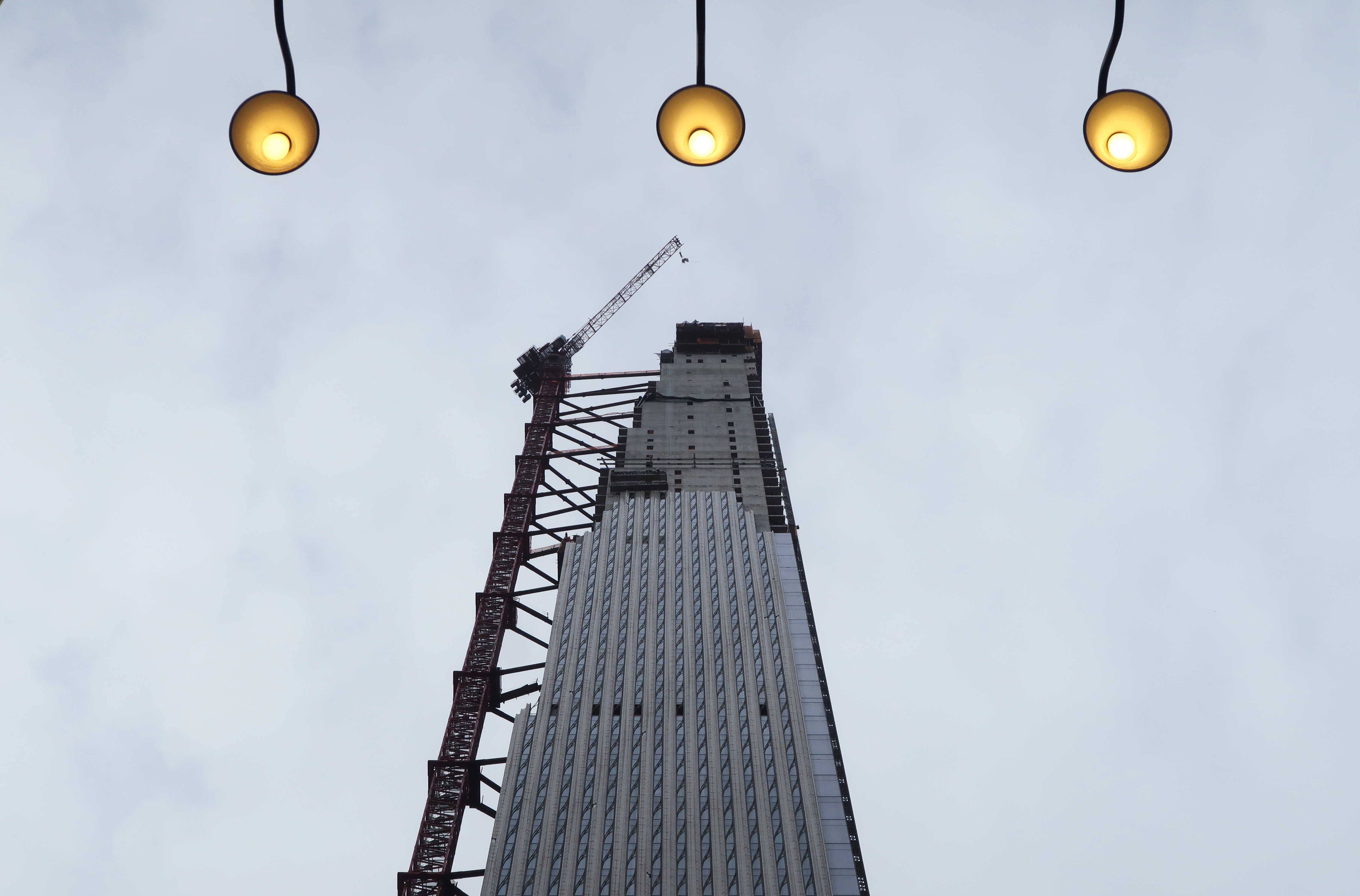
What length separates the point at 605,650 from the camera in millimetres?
78938

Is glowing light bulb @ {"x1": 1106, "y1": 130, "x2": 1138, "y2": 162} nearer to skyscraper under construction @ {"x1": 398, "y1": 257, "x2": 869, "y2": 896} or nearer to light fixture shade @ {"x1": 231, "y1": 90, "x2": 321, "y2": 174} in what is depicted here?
light fixture shade @ {"x1": 231, "y1": 90, "x2": 321, "y2": 174}

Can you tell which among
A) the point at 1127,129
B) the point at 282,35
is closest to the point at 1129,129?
the point at 1127,129

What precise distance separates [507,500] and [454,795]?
134 feet

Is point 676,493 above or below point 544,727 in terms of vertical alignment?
above

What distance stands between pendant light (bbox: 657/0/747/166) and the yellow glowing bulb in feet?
12.5

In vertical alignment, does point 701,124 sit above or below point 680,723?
below

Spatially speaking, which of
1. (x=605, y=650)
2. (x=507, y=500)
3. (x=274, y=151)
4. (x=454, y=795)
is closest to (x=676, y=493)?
(x=507, y=500)

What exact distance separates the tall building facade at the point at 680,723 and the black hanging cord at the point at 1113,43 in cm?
5380

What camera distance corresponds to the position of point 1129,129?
11.6m

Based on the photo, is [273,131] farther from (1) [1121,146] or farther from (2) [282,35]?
(1) [1121,146]

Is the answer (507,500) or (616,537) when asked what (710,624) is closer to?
(616,537)

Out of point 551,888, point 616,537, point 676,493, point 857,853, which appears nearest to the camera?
point 551,888

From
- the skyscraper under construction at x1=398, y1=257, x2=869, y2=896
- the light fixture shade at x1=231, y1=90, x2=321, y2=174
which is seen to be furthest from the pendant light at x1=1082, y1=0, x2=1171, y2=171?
the skyscraper under construction at x1=398, y1=257, x2=869, y2=896

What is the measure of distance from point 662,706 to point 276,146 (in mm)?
64789
